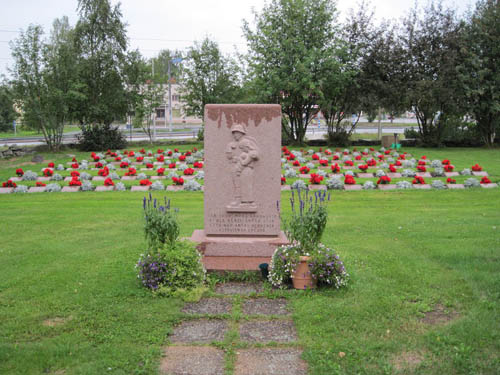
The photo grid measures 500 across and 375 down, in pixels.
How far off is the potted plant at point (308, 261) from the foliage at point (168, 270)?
103 cm

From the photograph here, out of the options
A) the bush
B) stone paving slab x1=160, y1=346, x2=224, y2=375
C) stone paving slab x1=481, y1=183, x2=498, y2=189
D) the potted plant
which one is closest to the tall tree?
the bush

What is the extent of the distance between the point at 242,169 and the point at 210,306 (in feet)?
6.52

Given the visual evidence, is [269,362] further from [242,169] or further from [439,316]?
[242,169]

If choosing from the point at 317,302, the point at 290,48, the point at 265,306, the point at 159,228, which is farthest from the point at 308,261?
the point at 290,48

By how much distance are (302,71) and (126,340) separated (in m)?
21.6

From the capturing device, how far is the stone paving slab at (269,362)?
4.32 m

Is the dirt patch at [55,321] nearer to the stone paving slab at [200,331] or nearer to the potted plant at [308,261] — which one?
the stone paving slab at [200,331]

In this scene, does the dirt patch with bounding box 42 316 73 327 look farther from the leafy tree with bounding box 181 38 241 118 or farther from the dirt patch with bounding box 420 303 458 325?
the leafy tree with bounding box 181 38 241 118

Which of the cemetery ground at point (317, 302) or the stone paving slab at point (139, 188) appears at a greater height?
the stone paving slab at point (139, 188)

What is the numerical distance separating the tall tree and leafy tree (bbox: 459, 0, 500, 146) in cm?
1786

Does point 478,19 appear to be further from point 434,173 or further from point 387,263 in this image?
point 387,263

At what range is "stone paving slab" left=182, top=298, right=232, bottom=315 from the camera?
5.73m

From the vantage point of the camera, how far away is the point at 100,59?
27719 mm


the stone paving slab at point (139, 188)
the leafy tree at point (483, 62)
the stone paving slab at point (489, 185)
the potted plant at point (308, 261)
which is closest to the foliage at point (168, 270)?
the potted plant at point (308, 261)
